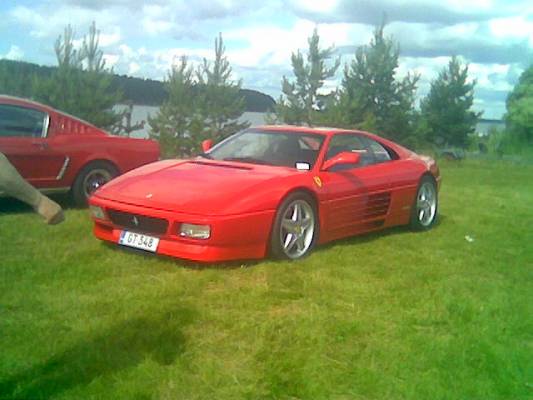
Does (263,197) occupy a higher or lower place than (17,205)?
higher

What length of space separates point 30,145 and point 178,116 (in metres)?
10.3

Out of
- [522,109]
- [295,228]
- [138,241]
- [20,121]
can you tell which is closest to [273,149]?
[295,228]

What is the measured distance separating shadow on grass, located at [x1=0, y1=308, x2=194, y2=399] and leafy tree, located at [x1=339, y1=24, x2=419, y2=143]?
60.3ft

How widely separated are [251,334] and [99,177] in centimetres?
471

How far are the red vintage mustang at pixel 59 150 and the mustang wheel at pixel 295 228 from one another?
3.22m

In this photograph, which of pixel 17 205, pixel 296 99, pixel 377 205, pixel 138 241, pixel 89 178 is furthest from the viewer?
pixel 296 99

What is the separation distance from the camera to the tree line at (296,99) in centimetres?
1511

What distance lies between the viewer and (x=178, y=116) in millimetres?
17281

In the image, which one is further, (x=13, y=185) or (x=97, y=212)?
(x=97, y=212)

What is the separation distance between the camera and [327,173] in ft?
19.4

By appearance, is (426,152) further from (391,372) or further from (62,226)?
(391,372)

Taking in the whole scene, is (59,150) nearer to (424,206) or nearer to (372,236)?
(372,236)

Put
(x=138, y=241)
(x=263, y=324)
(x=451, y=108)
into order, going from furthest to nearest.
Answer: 1. (x=451, y=108)
2. (x=138, y=241)
3. (x=263, y=324)

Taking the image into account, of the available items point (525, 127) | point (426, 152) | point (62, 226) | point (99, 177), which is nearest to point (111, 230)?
point (62, 226)
